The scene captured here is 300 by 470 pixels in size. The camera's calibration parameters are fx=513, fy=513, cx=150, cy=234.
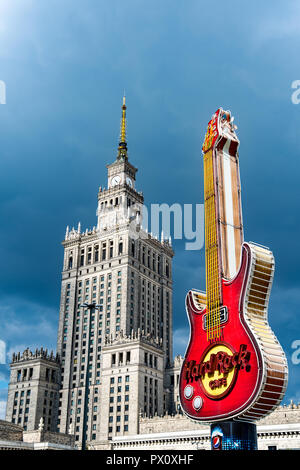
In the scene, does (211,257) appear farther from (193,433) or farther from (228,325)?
(193,433)

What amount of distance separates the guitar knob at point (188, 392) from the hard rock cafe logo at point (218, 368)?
673 millimetres

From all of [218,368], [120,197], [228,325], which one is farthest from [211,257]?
[120,197]

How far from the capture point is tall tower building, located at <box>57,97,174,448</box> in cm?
10856

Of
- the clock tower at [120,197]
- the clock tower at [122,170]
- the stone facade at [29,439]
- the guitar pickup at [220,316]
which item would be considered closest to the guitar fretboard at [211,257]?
the guitar pickup at [220,316]

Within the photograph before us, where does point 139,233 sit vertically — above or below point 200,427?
above

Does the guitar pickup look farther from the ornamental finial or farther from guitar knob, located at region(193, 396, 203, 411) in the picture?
the ornamental finial

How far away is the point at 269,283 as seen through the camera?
47.5m

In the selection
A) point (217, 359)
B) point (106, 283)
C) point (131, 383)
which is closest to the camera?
point (217, 359)

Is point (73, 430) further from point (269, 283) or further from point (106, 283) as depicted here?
point (269, 283)

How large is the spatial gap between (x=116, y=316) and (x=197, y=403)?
82.0m

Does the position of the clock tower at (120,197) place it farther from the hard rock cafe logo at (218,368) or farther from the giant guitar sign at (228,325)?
the hard rock cafe logo at (218,368)

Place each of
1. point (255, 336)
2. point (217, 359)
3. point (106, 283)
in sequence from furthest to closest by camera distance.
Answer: point (106, 283)
point (217, 359)
point (255, 336)
